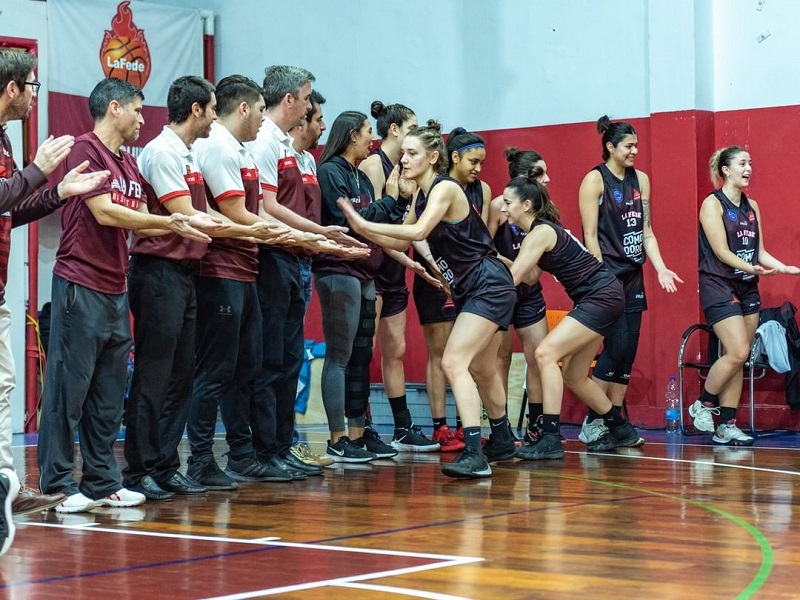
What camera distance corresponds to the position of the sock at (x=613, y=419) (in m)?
7.77

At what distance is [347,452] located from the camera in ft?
23.3

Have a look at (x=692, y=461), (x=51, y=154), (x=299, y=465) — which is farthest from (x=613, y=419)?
(x=51, y=154)

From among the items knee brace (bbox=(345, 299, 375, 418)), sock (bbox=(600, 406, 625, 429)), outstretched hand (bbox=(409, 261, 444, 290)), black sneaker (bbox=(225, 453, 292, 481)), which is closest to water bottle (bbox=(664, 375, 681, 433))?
sock (bbox=(600, 406, 625, 429))

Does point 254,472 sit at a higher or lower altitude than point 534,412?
lower

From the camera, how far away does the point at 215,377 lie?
19.4 ft

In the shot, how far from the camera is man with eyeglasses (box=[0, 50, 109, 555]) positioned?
15.3 feet

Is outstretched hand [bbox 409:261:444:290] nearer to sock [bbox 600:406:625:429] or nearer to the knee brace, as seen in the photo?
the knee brace

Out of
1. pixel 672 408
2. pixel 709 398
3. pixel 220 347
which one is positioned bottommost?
pixel 672 408

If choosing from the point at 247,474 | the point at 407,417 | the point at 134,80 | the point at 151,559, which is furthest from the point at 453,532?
the point at 134,80

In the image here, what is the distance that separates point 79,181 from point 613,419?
Result: 408cm

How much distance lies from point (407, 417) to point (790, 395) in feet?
9.59

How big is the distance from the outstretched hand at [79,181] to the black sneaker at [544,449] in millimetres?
3205

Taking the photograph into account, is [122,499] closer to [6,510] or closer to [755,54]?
[6,510]

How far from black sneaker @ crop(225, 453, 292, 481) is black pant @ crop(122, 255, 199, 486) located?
2.27 feet
